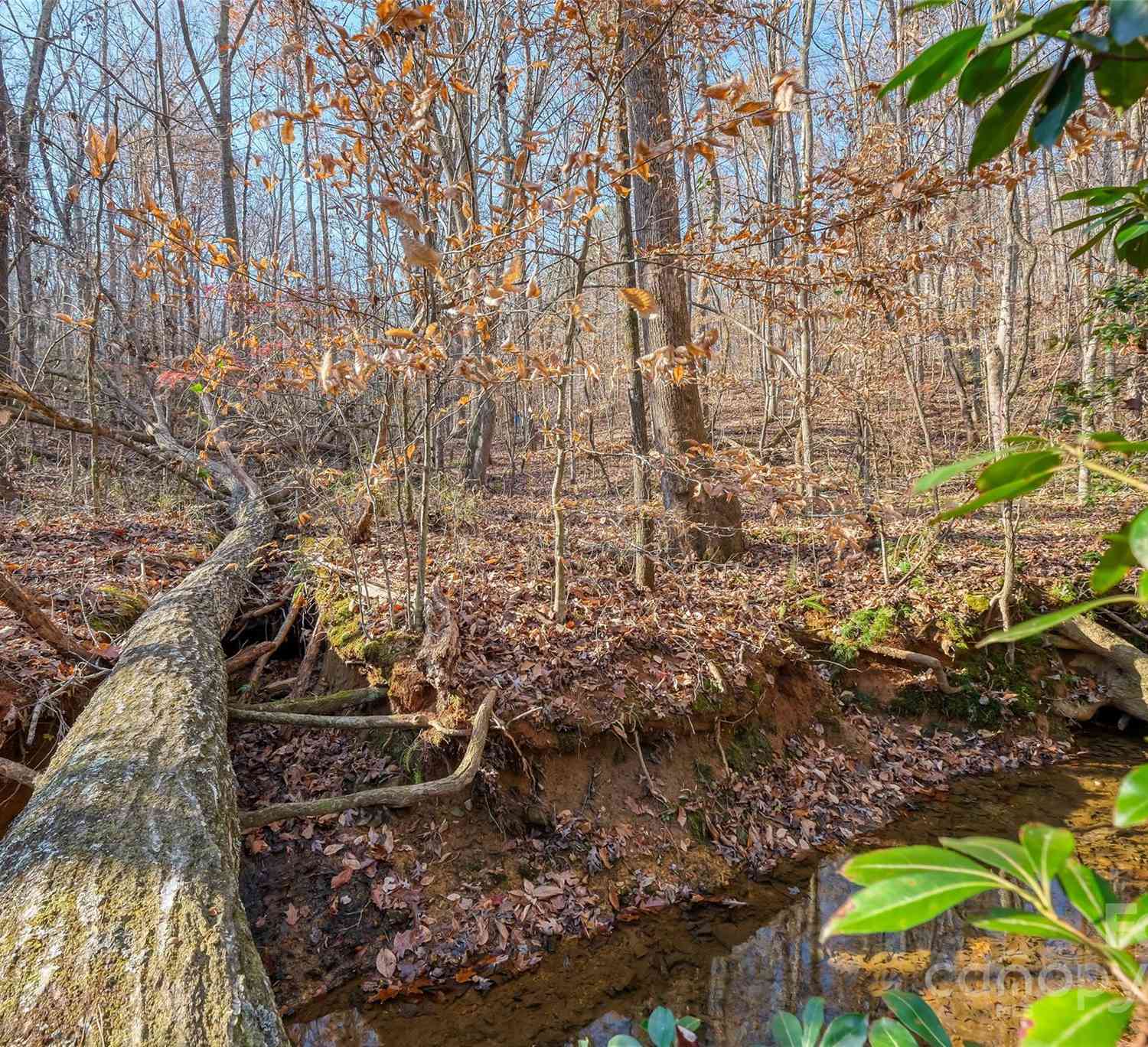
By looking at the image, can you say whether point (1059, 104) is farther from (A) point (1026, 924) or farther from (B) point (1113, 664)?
(B) point (1113, 664)

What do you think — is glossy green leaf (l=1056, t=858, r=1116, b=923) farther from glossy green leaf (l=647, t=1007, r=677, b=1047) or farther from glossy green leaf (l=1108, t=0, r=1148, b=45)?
glossy green leaf (l=1108, t=0, r=1148, b=45)

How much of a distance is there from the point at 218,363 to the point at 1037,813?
7.11 m

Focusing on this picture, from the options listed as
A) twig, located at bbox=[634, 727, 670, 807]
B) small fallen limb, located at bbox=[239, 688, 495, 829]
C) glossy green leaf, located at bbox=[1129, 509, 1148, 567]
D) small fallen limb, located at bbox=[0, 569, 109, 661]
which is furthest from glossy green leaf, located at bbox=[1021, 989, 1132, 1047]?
small fallen limb, located at bbox=[0, 569, 109, 661]

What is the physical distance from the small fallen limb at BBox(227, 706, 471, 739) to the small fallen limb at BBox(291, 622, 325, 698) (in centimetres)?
85

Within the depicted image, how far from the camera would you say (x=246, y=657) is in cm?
509

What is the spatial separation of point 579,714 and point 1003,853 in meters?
3.83

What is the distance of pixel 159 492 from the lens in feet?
30.1

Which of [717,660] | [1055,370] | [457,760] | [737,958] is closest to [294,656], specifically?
[457,760]

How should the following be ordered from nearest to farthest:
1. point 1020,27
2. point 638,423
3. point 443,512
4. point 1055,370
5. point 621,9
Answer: point 1020,27 → point 621,9 → point 638,423 → point 1055,370 → point 443,512

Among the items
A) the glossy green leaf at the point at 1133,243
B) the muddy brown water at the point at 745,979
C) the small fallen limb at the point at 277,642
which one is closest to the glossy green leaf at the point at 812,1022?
the glossy green leaf at the point at 1133,243

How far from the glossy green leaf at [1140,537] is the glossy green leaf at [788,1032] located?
3.11 feet

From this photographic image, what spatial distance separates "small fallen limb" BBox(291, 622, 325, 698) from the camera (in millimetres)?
5004

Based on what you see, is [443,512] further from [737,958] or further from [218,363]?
→ [737,958]

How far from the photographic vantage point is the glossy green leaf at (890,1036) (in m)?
0.97
